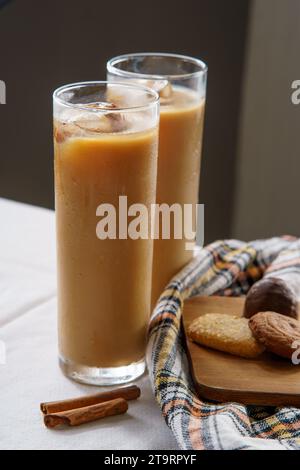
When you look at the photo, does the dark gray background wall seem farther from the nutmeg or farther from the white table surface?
the nutmeg

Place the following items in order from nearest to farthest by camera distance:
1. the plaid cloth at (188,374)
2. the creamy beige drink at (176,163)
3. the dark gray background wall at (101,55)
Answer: the plaid cloth at (188,374)
the creamy beige drink at (176,163)
the dark gray background wall at (101,55)

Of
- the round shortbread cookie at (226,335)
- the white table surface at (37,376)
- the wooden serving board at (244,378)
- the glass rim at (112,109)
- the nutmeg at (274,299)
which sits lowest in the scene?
the white table surface at (37,376)

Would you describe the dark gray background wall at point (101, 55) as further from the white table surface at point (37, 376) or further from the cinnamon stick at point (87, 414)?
the cinnamon stick at point (87, 414)

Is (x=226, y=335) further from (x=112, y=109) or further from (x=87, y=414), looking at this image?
(x=112, y=109)

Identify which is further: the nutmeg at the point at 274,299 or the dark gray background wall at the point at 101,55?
the dark gray background wall at the point at 101,55

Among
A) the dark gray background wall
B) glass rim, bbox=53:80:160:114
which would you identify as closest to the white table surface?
glass rim, bbox=53:80:160:114

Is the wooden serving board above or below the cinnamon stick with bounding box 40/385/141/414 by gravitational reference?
above

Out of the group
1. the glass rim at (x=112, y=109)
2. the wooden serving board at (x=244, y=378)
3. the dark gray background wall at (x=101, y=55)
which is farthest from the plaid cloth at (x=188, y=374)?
the dark gray background wall at (x=101, y=55)
